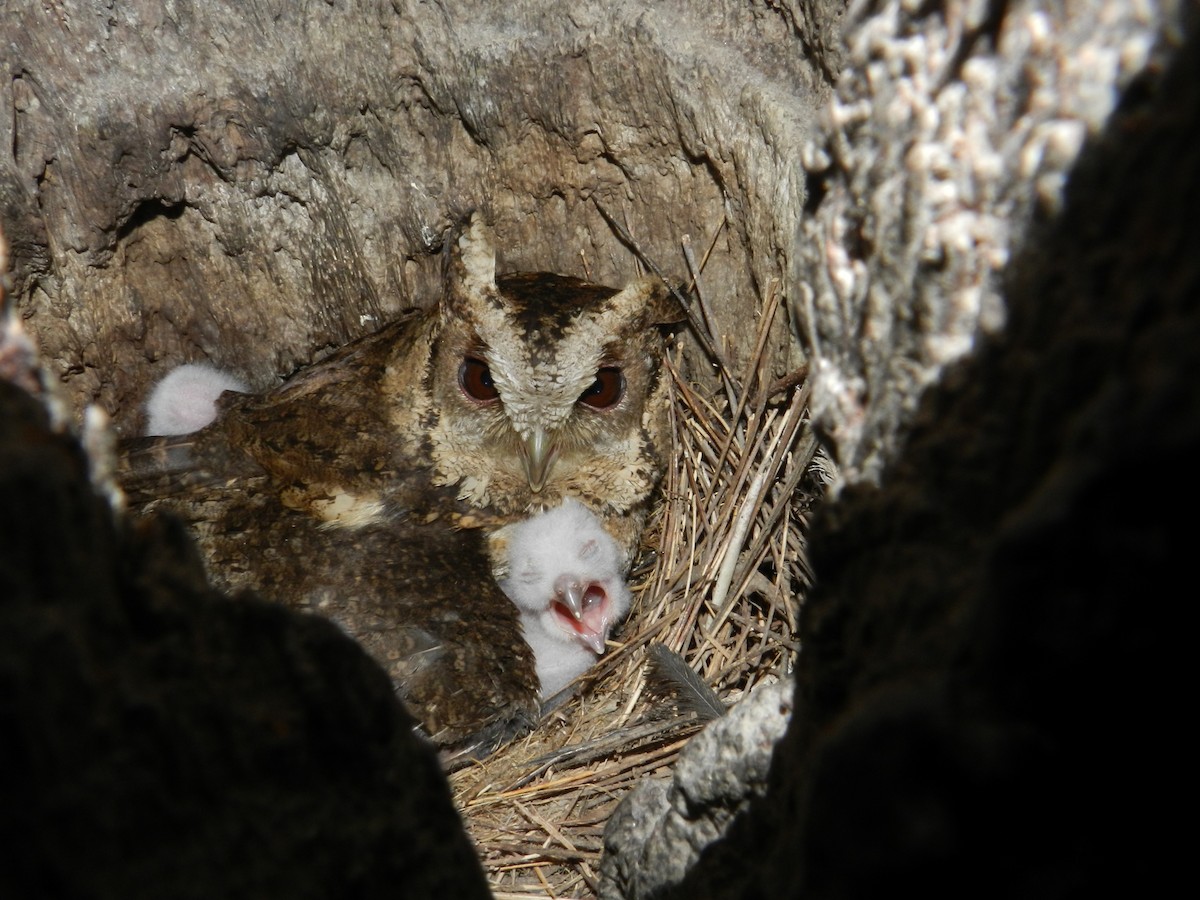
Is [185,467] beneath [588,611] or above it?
above

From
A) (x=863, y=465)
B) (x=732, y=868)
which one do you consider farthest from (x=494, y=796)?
(x=863, y=465)

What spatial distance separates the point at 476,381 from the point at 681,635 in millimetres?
937

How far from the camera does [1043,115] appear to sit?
93 cm

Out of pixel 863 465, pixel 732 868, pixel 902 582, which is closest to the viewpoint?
pixel 902 582

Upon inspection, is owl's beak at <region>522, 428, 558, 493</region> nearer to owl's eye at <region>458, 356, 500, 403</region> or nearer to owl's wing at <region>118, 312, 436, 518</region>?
owl's eye at <region>458, 356, 500, 403</region>

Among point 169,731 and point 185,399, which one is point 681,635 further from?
point 169,731

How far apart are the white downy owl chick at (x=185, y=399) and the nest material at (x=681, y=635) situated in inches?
50.3

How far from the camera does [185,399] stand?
8.86 feet

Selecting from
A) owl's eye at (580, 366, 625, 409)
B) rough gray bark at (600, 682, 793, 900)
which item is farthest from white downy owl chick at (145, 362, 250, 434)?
rough gray bark at (600, 682, 793, 900)

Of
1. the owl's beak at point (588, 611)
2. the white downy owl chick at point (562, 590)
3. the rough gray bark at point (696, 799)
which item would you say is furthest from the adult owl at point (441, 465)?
the rough gray bark at point (696, 799)

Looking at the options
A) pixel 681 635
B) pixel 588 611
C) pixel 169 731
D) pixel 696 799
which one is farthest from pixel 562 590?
pixel 169 731

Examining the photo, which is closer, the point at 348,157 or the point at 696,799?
the point at 696,799

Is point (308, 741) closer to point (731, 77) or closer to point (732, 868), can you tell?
point (732, 868)

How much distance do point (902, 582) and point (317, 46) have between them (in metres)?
2.22
